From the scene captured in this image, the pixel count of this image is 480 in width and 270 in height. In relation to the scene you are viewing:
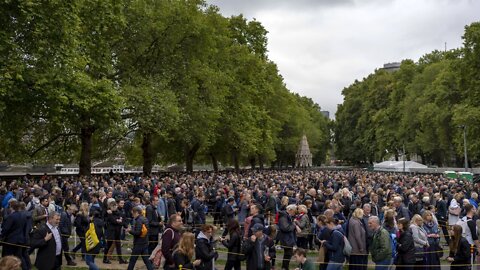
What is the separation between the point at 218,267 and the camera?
13.3 m

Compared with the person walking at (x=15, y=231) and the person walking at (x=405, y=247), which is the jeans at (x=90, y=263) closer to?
the person walking at (x=15, y=231)

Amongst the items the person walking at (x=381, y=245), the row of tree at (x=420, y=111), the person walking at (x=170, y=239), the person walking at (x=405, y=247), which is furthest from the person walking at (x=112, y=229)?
the row of tree at (x=420, y=111)

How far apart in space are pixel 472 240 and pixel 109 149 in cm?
3660

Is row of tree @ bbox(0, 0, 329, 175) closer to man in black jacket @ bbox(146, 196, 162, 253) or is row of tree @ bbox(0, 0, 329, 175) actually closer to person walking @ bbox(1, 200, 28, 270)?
man in black jacket @ bbox(146, 196, 162, 253)

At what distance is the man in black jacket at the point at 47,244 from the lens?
A: 938 cm

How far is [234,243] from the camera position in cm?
971

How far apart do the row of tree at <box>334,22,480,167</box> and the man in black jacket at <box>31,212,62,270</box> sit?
1555 inches

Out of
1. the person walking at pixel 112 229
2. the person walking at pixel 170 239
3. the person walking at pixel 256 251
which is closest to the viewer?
the person walking at pixel 170 239

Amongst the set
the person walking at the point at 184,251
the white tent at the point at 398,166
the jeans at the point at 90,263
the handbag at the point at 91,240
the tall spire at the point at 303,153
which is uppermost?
the tall spire at the point at 303,153

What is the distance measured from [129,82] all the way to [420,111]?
38212 millimetres

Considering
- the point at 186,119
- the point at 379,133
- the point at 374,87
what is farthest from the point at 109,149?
the point at 374,87

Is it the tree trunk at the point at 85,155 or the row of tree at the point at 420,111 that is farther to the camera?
the row of tree at the point at 420,111

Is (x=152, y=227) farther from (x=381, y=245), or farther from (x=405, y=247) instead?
(x=405, y=247)

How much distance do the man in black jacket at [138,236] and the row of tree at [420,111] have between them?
37336 mm
